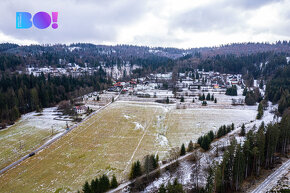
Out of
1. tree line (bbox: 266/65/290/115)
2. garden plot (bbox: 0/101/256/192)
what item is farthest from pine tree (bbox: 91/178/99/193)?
tree line (bbox: 266/65/290/115)

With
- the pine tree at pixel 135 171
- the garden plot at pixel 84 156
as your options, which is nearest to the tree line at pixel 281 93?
the garden plot at pixel 84 156

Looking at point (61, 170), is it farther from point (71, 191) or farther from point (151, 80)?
point (151, 80)

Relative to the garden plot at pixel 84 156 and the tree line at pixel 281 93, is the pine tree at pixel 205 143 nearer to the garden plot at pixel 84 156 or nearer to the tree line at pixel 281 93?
the garden plot at pixel 84 156

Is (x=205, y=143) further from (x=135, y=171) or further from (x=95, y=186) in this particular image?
(x=95, y=186)

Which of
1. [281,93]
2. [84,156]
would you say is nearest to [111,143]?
[84,156]

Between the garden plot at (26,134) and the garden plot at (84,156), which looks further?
the garden plot at (26,134)

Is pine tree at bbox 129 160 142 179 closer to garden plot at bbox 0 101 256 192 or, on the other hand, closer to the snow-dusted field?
garden plot at bbox 0 101 256 192
